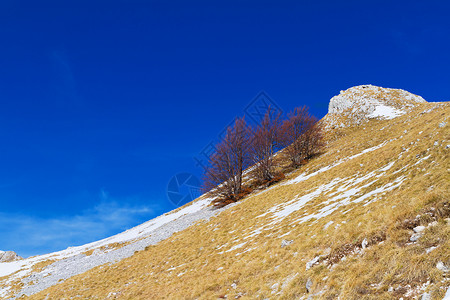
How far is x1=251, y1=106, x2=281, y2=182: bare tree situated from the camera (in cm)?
3588

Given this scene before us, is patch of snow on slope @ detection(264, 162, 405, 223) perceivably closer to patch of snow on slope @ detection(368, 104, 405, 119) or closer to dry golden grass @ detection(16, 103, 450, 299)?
dry golden grass @ detection(16, 103, 450, 299)

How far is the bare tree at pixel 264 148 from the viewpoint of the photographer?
1412 inches

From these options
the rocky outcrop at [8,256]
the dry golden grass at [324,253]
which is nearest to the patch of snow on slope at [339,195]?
the dry golden grass at [324,253]

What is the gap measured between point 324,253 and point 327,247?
0.39 metres

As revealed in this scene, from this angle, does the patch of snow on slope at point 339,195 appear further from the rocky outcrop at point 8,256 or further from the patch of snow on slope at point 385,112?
the rocky outcrop at point 8,256

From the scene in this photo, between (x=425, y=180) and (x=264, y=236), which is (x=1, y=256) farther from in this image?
(x=425, y=180)

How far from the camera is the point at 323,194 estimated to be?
17.3m

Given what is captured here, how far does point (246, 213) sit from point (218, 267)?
9702 mm

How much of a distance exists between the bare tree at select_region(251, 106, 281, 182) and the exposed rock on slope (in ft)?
73.4

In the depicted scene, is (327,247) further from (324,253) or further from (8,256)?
(8,256)

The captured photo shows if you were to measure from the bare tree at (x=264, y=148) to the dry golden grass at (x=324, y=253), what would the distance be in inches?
574

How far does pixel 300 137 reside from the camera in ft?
125

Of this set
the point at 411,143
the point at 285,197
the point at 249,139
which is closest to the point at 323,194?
the point at 285,197

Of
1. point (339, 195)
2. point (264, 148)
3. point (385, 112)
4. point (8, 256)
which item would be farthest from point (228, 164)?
point (8, 256)
